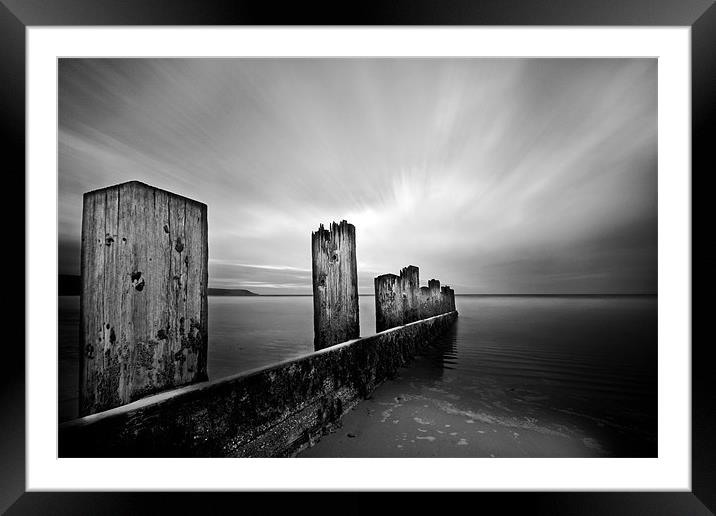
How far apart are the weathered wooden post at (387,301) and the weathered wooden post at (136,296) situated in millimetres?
3118

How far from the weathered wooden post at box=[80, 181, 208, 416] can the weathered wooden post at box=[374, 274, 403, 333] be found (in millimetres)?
3118

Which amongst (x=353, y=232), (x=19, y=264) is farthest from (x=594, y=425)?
(x=19, y=264)

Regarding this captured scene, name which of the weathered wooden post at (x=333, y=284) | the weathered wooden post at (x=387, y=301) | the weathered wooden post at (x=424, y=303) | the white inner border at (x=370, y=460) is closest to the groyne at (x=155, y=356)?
the white inner border at (x=370, y=460)

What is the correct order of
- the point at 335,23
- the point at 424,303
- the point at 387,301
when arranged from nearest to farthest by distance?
the point at 335,23 → the point at 387,301 → the point at 424,303

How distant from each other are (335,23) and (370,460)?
218cm

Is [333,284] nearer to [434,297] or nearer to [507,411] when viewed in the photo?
[507,411]

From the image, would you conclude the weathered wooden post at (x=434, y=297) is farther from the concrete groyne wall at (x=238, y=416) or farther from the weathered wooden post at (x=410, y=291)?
the concrete groyne wall at (x=238, y=416)

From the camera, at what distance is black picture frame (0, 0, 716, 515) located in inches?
51.2

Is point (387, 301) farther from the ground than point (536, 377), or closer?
farther from the ground

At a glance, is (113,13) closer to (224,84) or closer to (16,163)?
(16,163)

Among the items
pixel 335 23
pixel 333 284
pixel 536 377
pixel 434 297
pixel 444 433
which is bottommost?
pixel 536 377

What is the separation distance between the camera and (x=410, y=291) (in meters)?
5.96

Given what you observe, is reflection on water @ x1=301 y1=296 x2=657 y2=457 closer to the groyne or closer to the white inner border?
the white inner border

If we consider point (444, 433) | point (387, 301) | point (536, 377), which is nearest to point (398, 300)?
point (387, 301)
